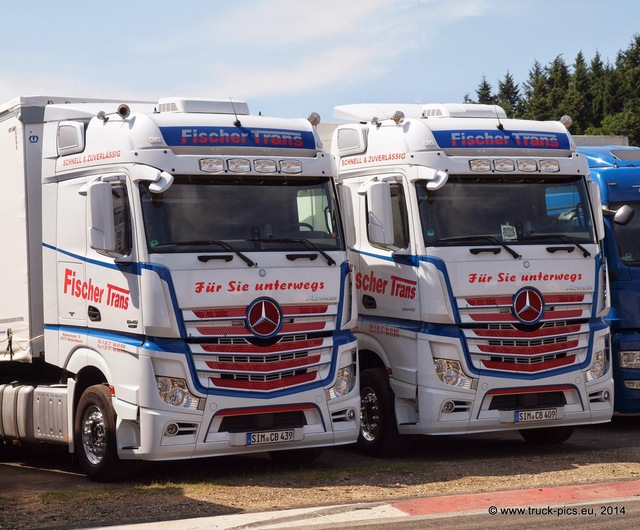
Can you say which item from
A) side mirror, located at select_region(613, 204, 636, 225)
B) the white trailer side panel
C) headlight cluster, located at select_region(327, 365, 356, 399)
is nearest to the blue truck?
side mirror, located at select_region(613, 204, 636, 225)

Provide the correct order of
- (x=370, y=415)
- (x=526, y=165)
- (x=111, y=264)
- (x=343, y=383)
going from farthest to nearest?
(x=370, y=415)
(x=526, y=165)
(x=343, y=383)
(x=111, y=264)

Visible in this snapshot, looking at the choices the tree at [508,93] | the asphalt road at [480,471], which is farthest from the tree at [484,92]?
the asphalt road at [480,471]

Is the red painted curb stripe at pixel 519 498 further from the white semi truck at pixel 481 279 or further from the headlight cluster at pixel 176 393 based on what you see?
the headlight cluster at pixel 176 393

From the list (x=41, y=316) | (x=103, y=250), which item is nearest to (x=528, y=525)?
(x=103, y=250)

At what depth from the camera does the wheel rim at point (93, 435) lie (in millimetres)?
11538

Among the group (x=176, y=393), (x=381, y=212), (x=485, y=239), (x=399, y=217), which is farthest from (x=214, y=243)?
(x=485, y=239)

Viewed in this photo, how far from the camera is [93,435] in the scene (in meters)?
11.7

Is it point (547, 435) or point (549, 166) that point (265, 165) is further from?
point (547, 435)

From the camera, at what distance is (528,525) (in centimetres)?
877

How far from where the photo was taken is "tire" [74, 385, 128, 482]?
11.3 meters

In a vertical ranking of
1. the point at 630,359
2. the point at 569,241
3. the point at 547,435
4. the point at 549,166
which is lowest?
the point at 547,435

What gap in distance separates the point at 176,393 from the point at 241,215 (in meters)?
1.80

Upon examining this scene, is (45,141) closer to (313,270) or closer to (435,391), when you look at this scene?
(313,270)

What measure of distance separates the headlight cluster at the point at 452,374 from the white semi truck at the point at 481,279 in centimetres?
1
